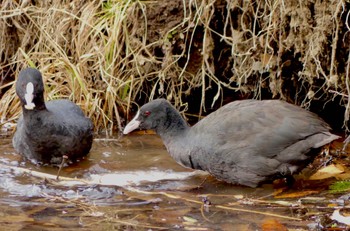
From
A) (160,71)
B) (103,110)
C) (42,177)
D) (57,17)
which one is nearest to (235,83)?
(160,71)

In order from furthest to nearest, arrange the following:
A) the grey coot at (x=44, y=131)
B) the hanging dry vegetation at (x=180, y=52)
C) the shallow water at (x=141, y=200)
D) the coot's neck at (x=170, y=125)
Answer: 1. the hanging dry vegetation at (x=180, y=52)
2. the grey coot at (x=44, y=131)
3. the coot's neck at (x=170, y=125)
4. the shallow water at (x=141, y=200)

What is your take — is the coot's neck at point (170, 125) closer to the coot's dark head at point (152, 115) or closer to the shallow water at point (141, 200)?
the coot's dark head at point (152, 115)

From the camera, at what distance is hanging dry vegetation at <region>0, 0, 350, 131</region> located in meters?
5.77

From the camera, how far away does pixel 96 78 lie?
671cm

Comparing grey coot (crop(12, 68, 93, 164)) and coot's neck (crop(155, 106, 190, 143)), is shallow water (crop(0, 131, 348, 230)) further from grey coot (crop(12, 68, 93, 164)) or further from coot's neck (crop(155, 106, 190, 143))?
coot's neck (crop(155, 106, 190, 143))

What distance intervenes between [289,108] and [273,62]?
1048 millimetres

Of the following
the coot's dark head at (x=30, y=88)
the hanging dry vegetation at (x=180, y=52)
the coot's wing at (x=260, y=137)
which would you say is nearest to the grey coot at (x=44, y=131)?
the coot's dark head at (x=30, y=88)

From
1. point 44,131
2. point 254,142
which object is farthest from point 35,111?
point 254,142

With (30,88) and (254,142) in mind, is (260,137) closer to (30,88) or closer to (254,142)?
(254,142)

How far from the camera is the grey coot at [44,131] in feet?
18.1

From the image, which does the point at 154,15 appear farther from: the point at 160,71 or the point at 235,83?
the point at 235,83

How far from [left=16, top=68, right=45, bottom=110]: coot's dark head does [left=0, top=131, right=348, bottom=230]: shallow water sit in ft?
1.55

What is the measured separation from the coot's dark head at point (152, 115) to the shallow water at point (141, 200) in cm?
32

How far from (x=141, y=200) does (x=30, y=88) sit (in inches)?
52.7
